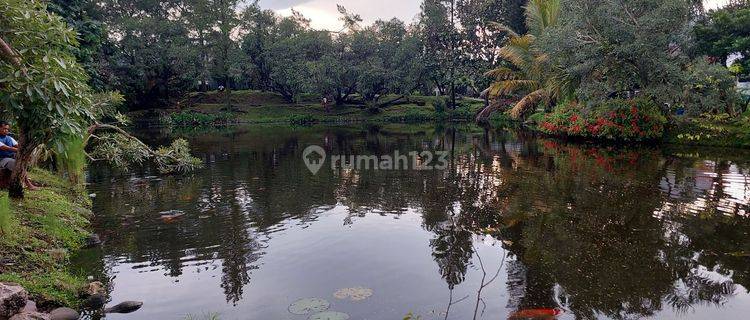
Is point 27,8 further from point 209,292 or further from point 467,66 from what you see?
point 467,66

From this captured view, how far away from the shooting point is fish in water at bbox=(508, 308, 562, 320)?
19.0ft

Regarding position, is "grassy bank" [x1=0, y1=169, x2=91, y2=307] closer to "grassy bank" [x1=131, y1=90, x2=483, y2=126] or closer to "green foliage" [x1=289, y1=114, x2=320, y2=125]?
"green foliage" [x1=289, y1=114, x2=320, y2=125]

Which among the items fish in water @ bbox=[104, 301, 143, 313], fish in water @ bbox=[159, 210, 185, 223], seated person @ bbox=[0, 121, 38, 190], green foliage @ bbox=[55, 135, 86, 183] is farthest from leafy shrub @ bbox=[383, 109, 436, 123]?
fish in water @ bbox=[104, 301, 143, 313]

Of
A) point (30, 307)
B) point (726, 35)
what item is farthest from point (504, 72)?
point (30, 307)

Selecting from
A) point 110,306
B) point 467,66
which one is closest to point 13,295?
point 110,306

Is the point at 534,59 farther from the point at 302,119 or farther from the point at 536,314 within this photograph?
the point at 536,314

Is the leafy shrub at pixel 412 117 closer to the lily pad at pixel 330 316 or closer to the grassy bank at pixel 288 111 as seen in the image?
the grassy bank at pixel 288 111

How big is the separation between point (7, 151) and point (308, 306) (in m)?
7.69

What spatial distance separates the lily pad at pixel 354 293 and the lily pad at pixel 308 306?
0.88 ft

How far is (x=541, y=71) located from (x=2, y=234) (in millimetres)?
29560

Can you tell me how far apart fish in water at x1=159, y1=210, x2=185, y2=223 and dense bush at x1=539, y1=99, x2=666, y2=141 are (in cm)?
2015

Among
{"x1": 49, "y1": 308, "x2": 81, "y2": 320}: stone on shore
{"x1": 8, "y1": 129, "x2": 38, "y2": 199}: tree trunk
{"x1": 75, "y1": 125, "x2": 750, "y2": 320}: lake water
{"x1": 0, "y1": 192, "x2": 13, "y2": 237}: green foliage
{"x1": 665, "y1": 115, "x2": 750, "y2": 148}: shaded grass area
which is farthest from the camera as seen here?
{"x1": 665, "y1": 115, "x2": 750, "y2": 148}: shaded grass area

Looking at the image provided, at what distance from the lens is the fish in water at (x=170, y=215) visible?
10234mm

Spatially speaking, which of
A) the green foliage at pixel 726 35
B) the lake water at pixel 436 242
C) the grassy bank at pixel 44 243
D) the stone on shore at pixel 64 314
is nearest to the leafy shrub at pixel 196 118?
the lake water at pixel 436 242
